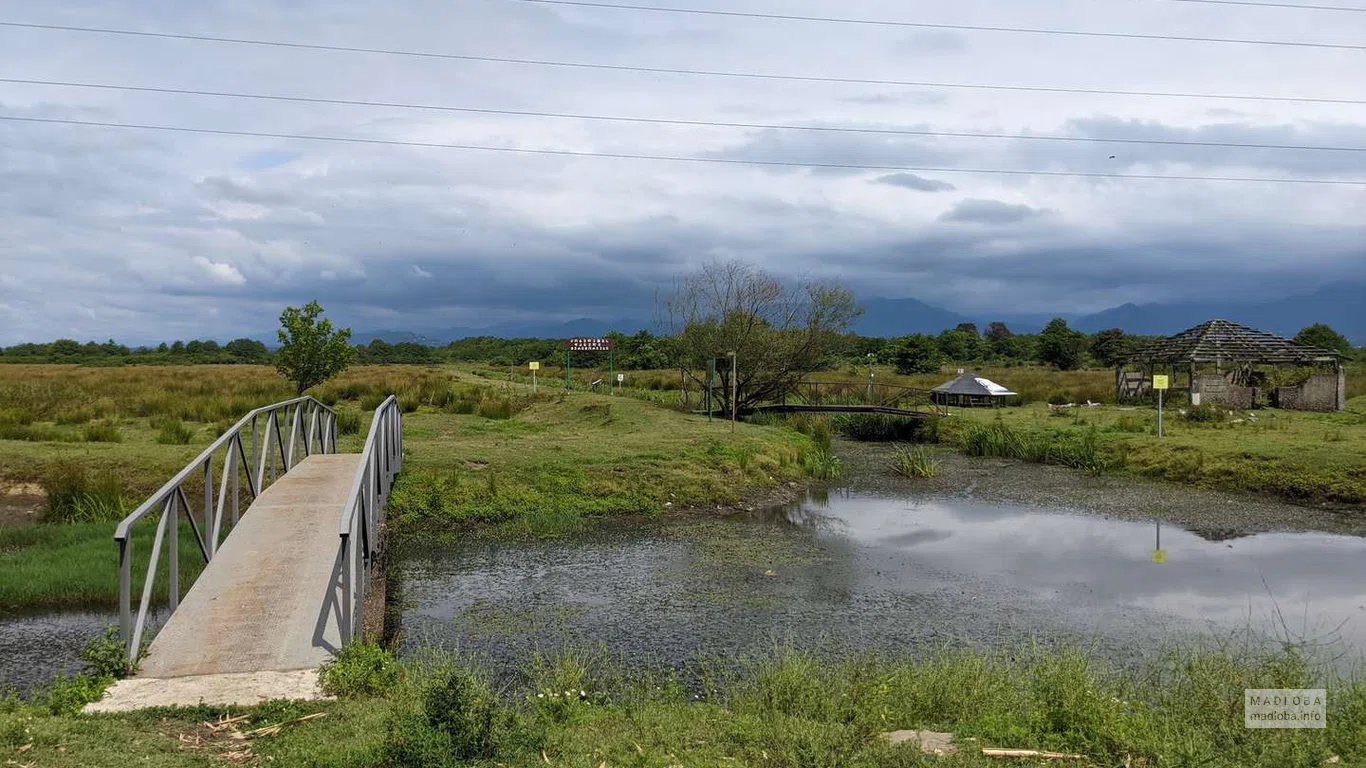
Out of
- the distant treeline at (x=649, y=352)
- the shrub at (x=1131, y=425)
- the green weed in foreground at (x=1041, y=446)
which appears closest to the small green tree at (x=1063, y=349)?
the distant treeline at (x=649, y=352)

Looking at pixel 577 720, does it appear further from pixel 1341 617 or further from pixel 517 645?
pixel 1341 617

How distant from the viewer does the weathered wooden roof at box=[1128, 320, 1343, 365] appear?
112 feet

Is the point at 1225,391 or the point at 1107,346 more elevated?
the point at 1107,346

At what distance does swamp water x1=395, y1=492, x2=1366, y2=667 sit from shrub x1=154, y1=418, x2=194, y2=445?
319 inches

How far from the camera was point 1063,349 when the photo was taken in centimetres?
6194

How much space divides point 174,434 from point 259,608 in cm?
1368

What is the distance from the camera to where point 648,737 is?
546 centimetres

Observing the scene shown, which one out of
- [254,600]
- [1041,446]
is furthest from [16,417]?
[1041,446]

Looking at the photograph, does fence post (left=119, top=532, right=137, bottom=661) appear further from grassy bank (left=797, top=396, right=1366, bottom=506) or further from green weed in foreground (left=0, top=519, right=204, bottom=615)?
grassy bank (left=797, top=396, right=1366, bottom=506)

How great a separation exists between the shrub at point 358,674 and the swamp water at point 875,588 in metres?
2.27

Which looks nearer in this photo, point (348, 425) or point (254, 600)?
point (254, 600)

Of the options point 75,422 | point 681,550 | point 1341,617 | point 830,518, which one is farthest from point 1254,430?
point 75,422

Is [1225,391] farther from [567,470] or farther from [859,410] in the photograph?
[567,470]

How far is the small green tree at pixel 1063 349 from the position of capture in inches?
2427
